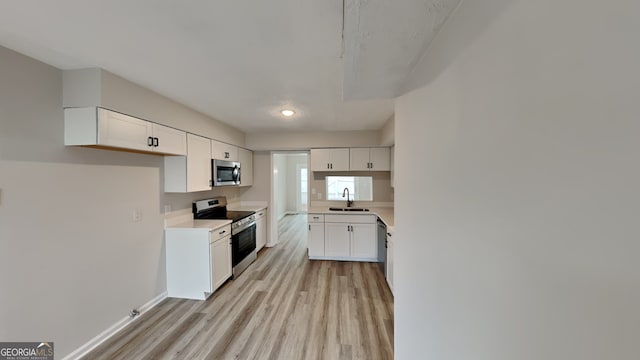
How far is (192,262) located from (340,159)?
9.06 feet

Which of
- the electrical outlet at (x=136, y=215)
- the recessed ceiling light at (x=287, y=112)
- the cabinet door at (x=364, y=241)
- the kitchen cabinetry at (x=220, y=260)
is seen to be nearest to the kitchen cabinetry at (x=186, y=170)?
the electrical outlet at (x=136, y=215)

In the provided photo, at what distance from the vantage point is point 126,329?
2.30 metres

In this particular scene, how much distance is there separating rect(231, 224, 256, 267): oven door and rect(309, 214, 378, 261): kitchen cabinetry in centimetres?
99

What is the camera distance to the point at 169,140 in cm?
257

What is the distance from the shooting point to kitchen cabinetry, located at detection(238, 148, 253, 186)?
430 centimetres

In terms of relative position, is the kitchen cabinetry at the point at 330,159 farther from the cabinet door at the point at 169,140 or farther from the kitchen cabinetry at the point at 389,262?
the cabinet door at the point at 169,140

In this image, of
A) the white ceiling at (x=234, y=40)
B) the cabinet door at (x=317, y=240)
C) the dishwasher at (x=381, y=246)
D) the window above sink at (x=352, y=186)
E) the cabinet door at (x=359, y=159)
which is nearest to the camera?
the white ceiling at (x=234, y=40)

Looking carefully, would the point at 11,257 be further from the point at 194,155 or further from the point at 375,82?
the point at 375,82

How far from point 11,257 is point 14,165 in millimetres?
623

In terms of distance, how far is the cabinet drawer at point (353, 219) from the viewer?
3984mm

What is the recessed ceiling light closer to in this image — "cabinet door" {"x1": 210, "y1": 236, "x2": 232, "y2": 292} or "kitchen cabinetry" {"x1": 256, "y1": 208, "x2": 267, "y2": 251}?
"cabinet door" {"x1": 210, "y1": 236, "x2": 232, "y2": 292}

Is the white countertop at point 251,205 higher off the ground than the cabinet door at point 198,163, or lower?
lower

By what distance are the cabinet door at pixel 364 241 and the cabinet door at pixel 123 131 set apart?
3.09 m

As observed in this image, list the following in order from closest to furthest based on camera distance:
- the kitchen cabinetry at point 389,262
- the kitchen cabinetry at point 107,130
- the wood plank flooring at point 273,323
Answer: the kitchen cabinetry at point 107,130
the wood plank flooring at point 273,323
the kitchen cabinetry at point 389,262
